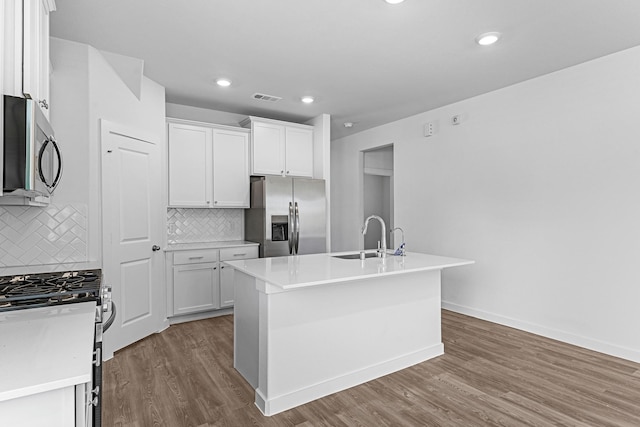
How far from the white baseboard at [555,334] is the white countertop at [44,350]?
12.8ft

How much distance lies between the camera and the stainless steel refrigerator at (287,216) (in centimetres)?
447

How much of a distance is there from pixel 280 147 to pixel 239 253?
155 centimetres

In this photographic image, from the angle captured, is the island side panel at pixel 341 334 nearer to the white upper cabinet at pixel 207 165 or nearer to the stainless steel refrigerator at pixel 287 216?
the stainless steel refrigerator at pixel 287 216

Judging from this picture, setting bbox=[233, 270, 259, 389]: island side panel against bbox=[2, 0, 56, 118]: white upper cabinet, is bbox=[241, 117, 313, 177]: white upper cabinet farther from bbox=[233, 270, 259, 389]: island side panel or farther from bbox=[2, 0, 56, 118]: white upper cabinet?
bbox=[2, 0, 56, 118]: white upper cabinet

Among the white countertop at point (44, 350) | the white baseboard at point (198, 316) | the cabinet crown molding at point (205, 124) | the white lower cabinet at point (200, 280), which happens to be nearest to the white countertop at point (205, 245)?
the white lower cabinet at point (200, 280)

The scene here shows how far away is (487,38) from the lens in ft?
9.11

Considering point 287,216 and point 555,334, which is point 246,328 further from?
point 555,334

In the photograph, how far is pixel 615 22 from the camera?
2584 mm

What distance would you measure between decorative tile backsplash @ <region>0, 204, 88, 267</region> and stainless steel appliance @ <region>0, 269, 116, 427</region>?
1.78 feet

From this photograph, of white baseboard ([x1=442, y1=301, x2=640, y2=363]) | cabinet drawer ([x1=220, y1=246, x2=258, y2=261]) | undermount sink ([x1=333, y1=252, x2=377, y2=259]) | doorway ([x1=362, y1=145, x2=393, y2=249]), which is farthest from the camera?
doorway ([x1=362, y1=145, x2=393, y2=249])

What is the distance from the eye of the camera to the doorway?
22.3 ft

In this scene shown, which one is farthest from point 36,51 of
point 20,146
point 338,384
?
point 338,384

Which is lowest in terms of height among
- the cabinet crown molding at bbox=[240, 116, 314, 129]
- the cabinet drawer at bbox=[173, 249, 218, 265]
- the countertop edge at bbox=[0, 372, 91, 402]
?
the cabinet drawer at bbox=[173, 249, 218, 265]

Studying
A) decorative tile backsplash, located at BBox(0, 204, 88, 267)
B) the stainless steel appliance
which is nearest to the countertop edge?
the stainless steel appliance
